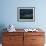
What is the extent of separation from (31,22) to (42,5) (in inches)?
27.4

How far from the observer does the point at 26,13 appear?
174 inches

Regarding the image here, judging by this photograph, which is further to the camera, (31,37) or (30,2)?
(30,2)

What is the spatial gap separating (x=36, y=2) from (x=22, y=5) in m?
0.49

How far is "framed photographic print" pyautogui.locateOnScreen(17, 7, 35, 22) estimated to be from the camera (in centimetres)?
439

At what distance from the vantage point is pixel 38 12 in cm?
441

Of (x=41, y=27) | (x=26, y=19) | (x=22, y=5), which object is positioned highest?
(x=22, y=5)

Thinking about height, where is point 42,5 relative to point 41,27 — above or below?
above

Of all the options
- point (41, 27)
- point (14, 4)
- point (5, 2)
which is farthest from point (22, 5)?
point (41, 27)

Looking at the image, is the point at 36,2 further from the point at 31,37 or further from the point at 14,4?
the point at 31,37

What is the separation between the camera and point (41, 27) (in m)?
4.43

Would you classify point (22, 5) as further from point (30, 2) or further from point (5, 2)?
point (5, 2)

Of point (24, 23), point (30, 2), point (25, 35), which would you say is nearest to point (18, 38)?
point (25, 35)

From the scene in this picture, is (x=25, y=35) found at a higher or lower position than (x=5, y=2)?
lower

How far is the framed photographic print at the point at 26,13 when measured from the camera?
4.39 m
